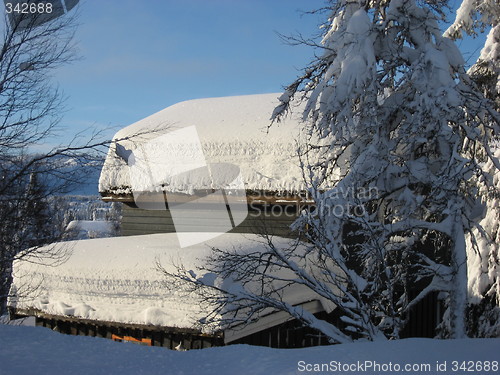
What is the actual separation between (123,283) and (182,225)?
3820 millimetres

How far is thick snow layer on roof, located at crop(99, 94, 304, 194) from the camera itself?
11070mm

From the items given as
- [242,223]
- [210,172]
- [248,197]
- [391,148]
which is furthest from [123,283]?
[391,148]

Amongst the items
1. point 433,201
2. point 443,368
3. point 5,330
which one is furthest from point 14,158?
point 443,368

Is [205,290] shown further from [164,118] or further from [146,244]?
[164,118]

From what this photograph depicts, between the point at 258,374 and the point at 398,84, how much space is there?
19.6 ft

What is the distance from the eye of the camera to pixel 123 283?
9.08 m

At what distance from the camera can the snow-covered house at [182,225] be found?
29.1ft

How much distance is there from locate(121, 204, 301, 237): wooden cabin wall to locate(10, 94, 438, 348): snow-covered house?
0.03 metres

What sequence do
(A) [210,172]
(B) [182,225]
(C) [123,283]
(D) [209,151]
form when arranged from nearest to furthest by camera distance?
(C) [123,283] → (A) [210,172] → (D) [209,151] → (B) [182,225]

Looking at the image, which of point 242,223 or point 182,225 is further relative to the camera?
point 182,225

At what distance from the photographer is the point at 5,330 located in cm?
475

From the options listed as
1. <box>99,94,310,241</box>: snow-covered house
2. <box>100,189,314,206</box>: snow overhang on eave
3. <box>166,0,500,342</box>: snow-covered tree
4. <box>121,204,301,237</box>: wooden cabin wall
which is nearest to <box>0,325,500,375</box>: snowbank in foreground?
<box>166,0,500,342</box>: snow-covered tree

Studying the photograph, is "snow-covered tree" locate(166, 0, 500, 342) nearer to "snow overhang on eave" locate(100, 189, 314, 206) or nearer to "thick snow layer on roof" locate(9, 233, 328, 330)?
"thick snow layer on roof" locate(9, 233, 328, 330)

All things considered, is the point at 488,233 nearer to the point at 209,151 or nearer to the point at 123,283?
the point at 209,151
